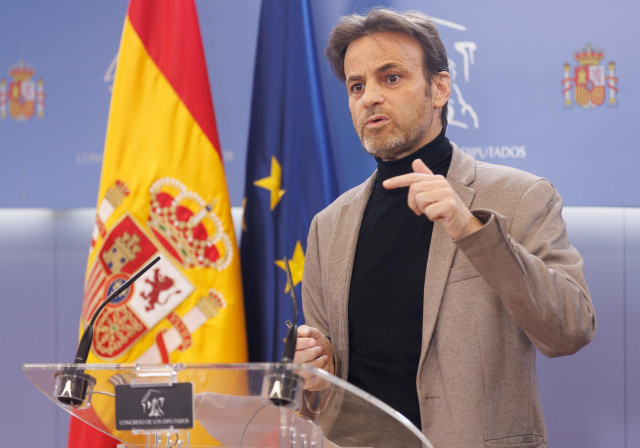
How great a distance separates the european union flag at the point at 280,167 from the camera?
2.73 m

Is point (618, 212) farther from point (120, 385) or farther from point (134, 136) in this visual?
point (120, 385)

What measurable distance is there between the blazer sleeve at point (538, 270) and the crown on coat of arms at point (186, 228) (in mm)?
1209

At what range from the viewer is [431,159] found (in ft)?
6.90

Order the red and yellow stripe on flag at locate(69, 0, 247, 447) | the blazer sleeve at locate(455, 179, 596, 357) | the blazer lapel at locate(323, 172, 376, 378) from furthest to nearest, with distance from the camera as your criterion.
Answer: the red and yellow stripe on flag at locate(69, 0, 247, 447)
the blazer lapel at locate(323, 172, 376, 378)
the blazer sleeve at locate(455, 179, 596, 357)

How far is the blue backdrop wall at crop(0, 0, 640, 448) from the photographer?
2727 mm

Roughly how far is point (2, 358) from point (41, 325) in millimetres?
250

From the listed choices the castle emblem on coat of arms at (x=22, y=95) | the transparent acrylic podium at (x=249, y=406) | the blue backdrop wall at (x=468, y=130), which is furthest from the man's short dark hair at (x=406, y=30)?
the castle emblem on coat of arms at (x=22, y=95)

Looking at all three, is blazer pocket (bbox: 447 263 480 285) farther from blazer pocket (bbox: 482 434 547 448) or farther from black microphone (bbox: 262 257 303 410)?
black microphone (bbox: 262 257 303 410)

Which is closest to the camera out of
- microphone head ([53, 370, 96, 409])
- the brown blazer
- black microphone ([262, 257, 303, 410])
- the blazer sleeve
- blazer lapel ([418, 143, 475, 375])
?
black microphone ([262, 257, 303, 410])

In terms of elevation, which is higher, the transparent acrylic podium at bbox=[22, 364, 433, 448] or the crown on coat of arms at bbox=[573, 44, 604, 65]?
the crown on coat of arms at bbox=[573, 44, 604, 65]

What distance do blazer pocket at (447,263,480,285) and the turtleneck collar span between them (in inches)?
13.4

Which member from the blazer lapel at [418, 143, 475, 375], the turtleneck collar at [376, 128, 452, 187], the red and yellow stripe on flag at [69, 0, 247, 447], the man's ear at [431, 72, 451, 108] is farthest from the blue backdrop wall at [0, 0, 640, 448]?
the blazer lapel at [418, 143, 475, 375]

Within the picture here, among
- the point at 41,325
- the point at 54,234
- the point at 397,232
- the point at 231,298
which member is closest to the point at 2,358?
the point at 41,325

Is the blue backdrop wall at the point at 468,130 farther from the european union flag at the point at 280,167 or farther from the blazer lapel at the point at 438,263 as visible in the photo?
the blazer lapel at the point at 438,263
